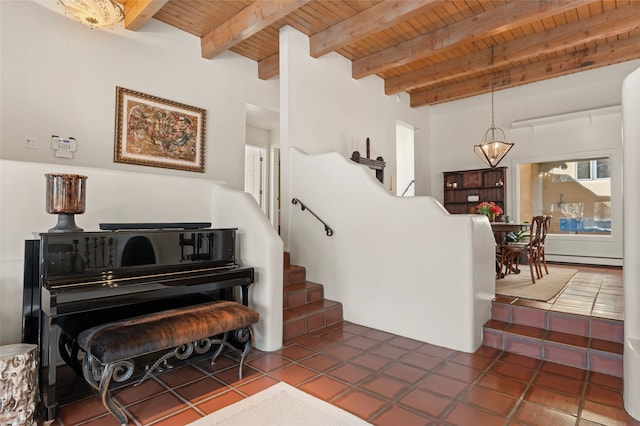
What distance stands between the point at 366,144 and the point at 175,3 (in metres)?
3.25

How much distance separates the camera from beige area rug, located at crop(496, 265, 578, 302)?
3.76 metres

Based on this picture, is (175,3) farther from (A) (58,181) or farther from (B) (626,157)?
(B) (626,157)

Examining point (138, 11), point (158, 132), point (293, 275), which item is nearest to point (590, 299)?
point (293, 275)

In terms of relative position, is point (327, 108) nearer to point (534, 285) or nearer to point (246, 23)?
point (246, 23)

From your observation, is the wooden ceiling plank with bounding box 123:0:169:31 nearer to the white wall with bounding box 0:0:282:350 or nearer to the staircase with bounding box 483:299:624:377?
the white wall with bounding box 0:0:282:350

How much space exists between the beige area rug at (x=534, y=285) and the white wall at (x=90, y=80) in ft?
12.6

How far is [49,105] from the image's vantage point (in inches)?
130

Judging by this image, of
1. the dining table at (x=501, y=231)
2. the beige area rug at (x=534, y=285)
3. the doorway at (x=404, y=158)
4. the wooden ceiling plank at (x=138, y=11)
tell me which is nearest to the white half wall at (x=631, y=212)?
the beige area rug at (x=534, y=285)

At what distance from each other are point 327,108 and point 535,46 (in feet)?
9.79

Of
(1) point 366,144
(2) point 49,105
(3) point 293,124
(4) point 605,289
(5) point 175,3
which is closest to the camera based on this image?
(2) point 49,105

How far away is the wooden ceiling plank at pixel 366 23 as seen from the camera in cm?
353

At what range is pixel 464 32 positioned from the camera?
167 inches

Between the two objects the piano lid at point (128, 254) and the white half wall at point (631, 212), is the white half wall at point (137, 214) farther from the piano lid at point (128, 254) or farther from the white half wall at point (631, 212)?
the white half wall at point (631, 212)

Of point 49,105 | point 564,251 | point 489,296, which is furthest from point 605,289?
point 49,105
